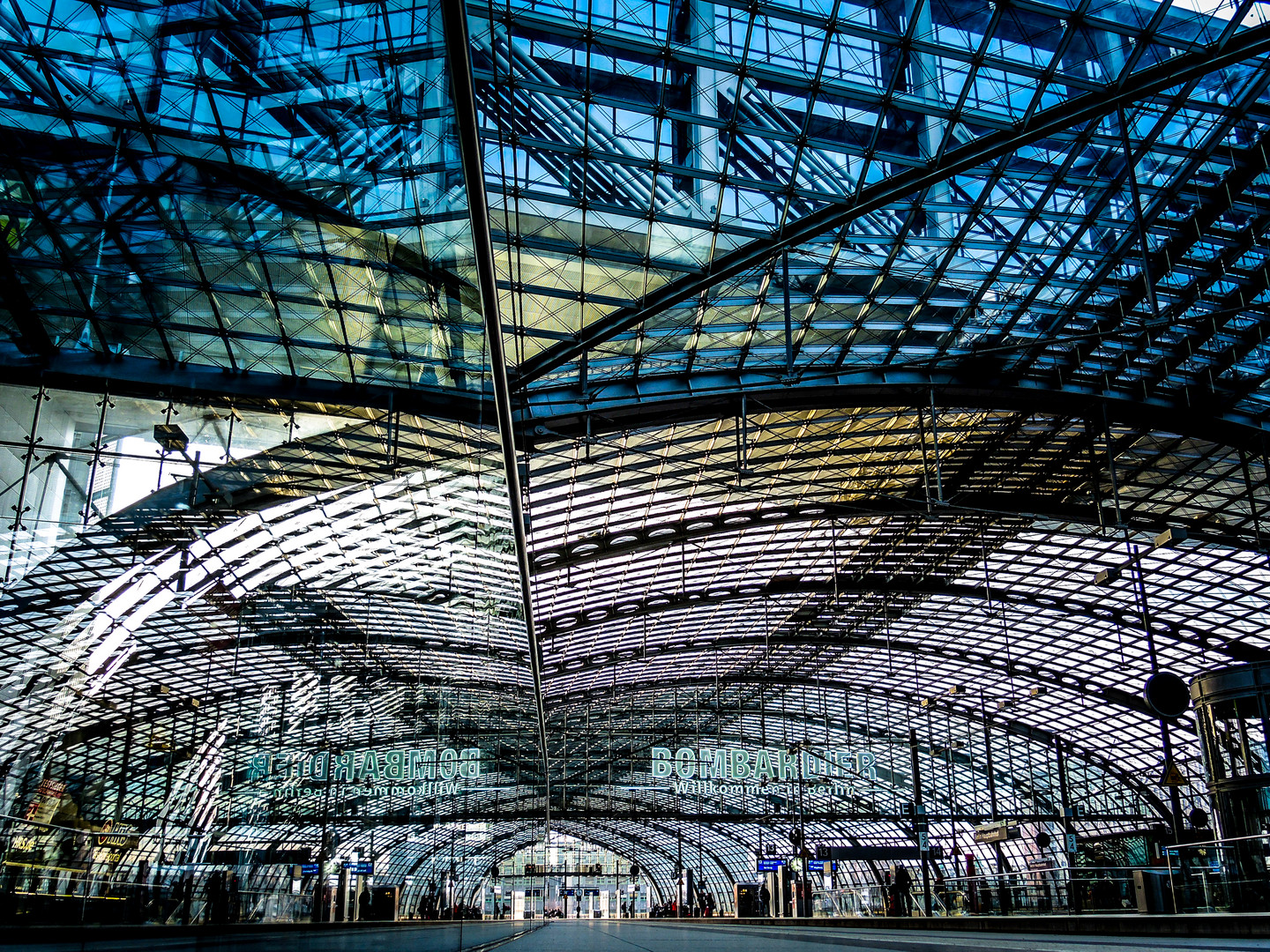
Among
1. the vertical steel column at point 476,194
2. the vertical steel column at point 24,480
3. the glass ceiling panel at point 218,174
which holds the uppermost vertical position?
the vertical steel column at point 476,194

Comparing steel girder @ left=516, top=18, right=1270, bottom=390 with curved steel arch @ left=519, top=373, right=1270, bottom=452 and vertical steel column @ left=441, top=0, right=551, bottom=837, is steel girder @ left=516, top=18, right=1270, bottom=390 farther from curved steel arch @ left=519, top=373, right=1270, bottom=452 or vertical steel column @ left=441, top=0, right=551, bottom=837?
vertical steel column @ left=441, top=0, right=551, bottom=837

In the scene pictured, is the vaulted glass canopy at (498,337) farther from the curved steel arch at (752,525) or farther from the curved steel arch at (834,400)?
the curved steel arch at (752,525)

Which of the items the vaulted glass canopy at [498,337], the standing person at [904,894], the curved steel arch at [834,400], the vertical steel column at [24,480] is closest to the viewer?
the vertical steel column at [24,480]

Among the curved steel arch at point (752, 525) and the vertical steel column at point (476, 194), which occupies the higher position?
the curved steel arch at point (752, 525)

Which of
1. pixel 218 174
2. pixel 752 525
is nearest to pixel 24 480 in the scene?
pixel 218 174

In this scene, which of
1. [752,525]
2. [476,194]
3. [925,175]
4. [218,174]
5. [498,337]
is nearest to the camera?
[218,174]

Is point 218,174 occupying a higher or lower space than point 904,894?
higher

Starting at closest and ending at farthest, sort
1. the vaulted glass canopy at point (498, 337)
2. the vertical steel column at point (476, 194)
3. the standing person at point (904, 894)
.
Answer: the vaulted glass canopy at point (498, 337), the vertical steel column at point (476, 194), the standing person at point (904, 894)

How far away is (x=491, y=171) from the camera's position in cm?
2144

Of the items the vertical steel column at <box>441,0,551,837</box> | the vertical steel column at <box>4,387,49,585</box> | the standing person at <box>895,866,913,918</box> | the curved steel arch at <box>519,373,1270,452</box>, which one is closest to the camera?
the vertical steel column at <box>4,387,49,585</box>

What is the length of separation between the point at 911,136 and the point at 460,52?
22.0 m

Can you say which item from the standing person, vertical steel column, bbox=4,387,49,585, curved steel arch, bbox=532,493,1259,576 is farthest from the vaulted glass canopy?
the standing person

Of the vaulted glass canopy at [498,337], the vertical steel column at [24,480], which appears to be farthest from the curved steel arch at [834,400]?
the vertical steel column at [24,480]

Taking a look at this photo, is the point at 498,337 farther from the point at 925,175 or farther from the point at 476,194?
the point at 925,175
